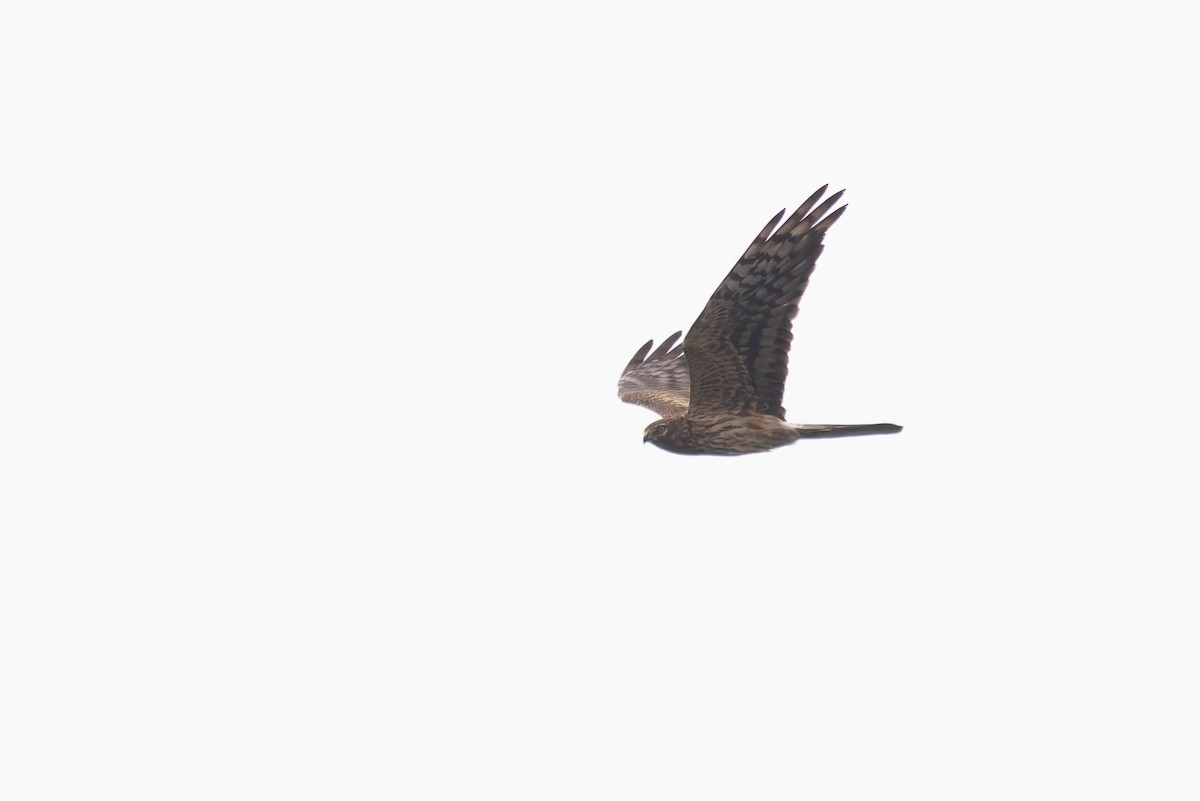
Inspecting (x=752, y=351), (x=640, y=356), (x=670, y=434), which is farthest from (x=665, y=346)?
(x=752, y=351)

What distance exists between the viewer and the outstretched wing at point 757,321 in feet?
43.3

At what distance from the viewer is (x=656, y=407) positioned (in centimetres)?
1739

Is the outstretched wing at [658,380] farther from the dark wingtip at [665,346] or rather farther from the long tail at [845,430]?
the long tail at [845,430]

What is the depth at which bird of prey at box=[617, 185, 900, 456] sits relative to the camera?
43.3 ft

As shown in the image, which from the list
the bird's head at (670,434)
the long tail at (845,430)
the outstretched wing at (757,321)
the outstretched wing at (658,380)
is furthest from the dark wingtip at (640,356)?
the long tail at (845,430)

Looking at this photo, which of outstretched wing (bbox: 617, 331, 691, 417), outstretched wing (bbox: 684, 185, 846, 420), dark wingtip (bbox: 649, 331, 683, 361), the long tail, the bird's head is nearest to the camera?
outstretched wing (bbox: 684, 185, 846, 420)

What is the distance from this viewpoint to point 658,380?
1870 cm

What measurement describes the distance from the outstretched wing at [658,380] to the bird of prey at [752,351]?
227cm

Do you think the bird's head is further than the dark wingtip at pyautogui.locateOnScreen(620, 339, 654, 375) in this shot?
No

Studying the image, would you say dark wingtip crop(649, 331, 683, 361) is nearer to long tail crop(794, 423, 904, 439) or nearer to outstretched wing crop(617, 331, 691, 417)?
outstretched wing crop(617, 331, 691, 417)

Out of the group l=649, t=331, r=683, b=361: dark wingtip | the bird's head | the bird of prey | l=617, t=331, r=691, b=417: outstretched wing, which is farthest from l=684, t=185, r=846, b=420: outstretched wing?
l=649, t=331, r=683, b=361: dark wingtip

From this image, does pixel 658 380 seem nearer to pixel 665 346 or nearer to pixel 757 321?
pixel 665 346

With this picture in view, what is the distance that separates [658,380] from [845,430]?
5.04 m

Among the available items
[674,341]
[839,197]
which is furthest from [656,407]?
[839,197]
